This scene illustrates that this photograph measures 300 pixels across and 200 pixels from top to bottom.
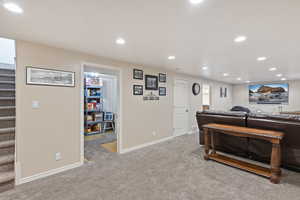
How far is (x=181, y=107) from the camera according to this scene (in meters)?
5.17

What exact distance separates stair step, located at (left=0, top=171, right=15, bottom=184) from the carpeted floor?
19cm

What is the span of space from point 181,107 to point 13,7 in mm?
4711

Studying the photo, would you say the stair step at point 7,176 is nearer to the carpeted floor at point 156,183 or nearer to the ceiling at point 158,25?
the carpeted floor at point 156,183

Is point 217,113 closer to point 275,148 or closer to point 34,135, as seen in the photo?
point 275,148

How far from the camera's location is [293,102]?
703cm

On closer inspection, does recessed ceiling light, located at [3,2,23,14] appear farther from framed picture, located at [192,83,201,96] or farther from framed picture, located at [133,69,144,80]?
framed picture, located at [192,83,201,96]

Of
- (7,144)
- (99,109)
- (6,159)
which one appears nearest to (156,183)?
(6,159)

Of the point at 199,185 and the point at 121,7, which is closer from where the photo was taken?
the point at 121,7

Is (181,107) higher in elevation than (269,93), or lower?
lower

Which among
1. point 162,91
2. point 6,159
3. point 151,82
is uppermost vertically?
point 151,82

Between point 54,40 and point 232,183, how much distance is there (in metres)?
3.67

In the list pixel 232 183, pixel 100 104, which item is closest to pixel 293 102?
pixel 232 183

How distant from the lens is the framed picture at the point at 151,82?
403 cm

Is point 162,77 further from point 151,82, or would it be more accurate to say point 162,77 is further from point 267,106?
point 267,106
